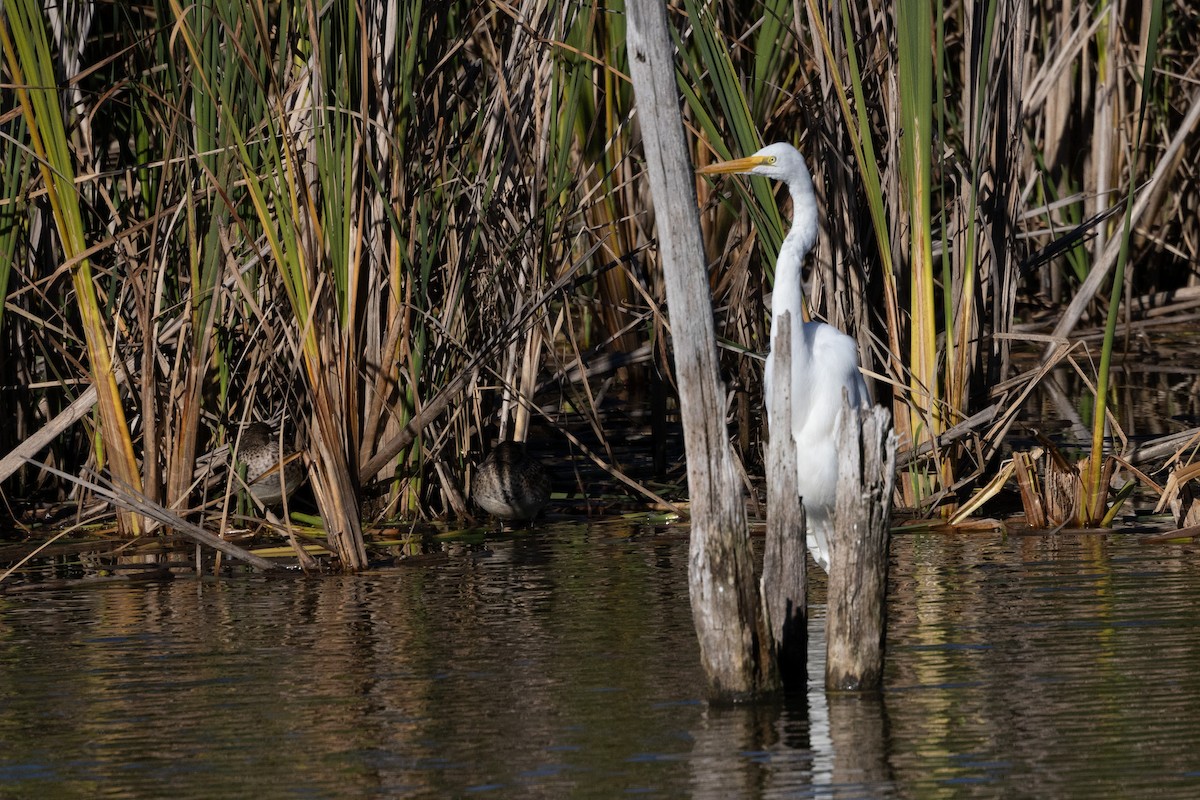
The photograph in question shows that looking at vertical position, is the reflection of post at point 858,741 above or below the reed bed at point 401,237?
below

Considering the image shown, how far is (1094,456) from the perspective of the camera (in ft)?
23.2

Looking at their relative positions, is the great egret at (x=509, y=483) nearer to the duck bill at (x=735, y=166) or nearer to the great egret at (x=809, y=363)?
the great egret at (x=809, y=363)

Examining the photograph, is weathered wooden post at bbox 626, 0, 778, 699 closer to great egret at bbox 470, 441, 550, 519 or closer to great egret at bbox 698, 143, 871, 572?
great egret at bbox 698, 143, 871, 572

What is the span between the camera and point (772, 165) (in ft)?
20.3

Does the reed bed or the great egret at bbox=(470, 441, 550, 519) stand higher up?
the reed bed

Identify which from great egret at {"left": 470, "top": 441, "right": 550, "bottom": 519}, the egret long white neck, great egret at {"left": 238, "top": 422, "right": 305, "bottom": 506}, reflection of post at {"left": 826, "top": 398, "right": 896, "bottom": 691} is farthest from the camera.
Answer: great egret at {"left": 238, "top": 422, "right": 305, "bottom": 506}

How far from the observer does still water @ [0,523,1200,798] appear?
13.2 ft

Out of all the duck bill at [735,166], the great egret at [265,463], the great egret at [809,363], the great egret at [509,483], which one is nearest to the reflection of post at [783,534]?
the great egret at [809,363]

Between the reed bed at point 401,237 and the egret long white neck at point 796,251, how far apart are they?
86 cm

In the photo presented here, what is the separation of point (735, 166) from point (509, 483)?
6.79 feet

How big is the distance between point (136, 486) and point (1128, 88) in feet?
27.1

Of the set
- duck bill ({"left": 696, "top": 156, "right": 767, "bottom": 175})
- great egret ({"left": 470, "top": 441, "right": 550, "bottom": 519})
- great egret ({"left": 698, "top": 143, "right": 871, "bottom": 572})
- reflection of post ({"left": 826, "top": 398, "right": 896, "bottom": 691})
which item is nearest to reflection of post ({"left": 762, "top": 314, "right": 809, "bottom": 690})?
reflection of post ({"left": 826, "top": 398, "right": 896, "bottom": 691})

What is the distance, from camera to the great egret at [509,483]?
7605 millimetres

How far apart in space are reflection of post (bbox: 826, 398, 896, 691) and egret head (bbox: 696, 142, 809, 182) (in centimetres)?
170
